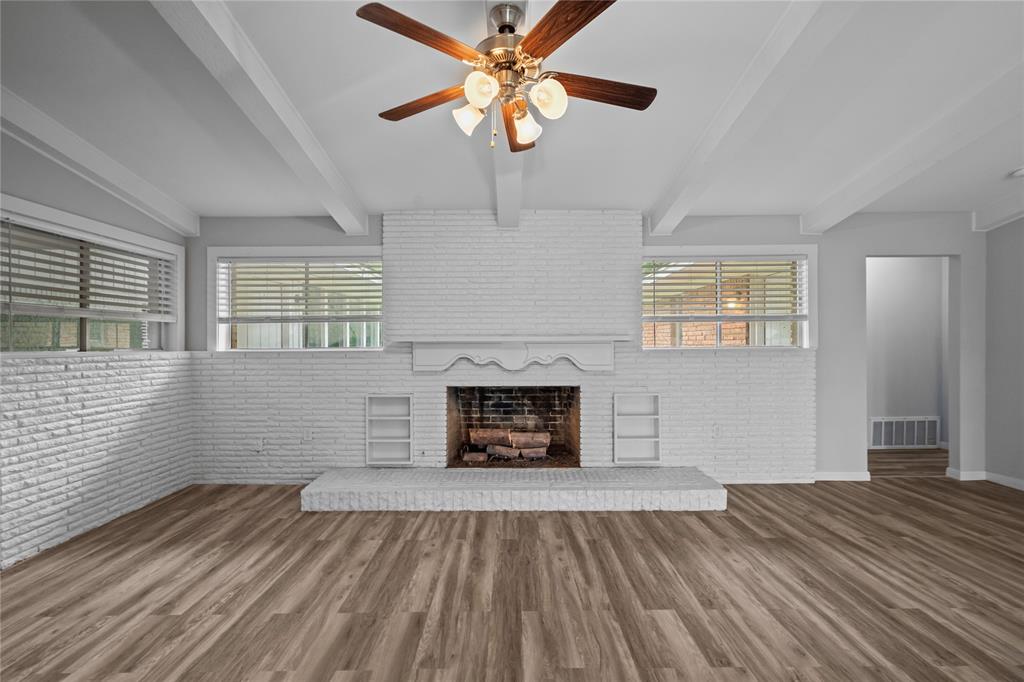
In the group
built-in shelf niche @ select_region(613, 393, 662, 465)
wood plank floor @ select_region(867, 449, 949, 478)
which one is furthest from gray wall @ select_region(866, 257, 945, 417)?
built-in shelf niche @ select_region(613, 393, 662, 465)

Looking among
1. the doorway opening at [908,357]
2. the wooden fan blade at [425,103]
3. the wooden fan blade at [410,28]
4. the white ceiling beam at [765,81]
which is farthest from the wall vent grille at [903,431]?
the wooden fan blade at [410,28]

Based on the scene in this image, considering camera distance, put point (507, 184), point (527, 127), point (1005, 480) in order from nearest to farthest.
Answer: point (527, 127)
point (507, 184)
point (1005, 480)

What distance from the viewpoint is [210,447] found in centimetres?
492

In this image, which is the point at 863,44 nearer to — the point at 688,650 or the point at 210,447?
the point at 688,650

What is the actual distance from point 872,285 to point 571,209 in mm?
4549

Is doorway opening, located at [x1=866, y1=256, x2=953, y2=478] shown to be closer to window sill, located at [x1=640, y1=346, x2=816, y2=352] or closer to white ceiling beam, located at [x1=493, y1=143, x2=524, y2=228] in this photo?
window sill, located at [x1=640, y1=346, x2=816, y2=352]

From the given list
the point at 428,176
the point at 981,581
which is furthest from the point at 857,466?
the point at 428,176

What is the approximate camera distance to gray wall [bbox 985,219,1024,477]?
4691 mm

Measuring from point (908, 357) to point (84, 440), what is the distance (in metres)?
8.81

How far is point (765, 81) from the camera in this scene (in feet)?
8.41

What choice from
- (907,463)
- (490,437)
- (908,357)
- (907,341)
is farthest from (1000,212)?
(490,437)

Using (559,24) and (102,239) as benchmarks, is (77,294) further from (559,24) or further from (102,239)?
(559,24)

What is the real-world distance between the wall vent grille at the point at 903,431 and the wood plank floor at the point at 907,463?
19cm

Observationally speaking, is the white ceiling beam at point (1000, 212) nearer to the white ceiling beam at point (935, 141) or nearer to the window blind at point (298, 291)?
the white ceiling beam at point (935, 141)
